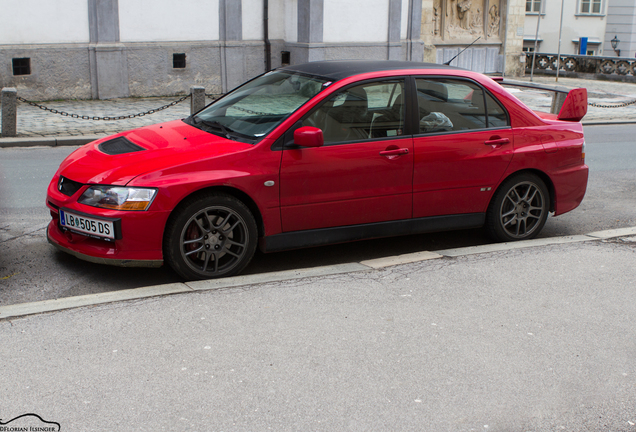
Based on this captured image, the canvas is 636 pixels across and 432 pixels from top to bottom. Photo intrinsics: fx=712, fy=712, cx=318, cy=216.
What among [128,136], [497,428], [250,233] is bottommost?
[497,428]

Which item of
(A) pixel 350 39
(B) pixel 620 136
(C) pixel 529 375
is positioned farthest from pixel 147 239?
(A) pixel 350 39

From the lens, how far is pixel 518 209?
20.9 feet

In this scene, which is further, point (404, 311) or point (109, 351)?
point (404, 311)

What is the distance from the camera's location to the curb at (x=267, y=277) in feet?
15.0

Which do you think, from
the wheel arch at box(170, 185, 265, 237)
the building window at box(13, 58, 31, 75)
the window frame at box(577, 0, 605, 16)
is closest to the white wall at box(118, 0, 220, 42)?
the building window at box(13, 58, 31, 75)

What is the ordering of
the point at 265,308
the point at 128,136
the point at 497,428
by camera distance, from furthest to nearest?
the point at 128,136, the point at 265,308, the point at 497,428

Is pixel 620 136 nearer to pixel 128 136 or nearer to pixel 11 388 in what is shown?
pixel 128 136

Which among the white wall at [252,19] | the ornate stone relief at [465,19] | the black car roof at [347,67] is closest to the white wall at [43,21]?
the white wall at [252,19]

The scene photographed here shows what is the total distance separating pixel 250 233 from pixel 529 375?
2264mm

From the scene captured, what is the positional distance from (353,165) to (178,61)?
14671 millimetres

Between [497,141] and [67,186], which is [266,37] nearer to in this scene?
[497,141]

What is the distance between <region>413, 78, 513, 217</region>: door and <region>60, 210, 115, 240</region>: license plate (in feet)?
7.90

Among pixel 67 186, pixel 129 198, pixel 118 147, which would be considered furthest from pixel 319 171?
pixel 67 186

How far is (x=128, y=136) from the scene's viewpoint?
579 centimetres
